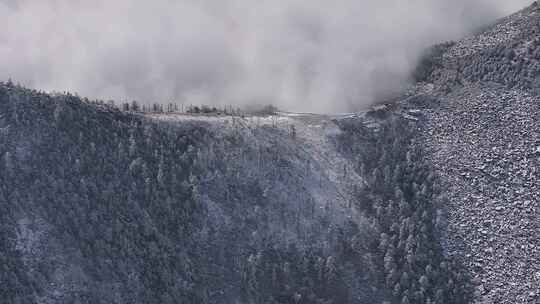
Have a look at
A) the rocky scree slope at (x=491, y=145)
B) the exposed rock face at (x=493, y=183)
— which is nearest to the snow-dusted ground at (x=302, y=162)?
the rocky scree slope at (x=491, y=145)

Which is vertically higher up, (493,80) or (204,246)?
(493,80)

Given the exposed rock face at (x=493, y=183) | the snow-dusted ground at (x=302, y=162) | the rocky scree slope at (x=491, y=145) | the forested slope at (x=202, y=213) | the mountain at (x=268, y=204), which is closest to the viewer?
the forested slope at (x=202, y=213)

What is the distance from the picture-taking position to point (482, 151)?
138375 mm

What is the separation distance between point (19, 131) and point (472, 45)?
8247 cm

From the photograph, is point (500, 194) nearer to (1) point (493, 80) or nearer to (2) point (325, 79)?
(1) point (493, 80)

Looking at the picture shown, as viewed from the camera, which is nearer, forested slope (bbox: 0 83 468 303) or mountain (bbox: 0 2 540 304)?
forested slope (bbox: 0 83 468 303)

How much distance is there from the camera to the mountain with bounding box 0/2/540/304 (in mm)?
115062

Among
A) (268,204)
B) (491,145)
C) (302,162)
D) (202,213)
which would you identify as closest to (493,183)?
(491,145)

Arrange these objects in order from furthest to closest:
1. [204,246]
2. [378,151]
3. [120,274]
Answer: [378,151] → [204,246] → [120,274]

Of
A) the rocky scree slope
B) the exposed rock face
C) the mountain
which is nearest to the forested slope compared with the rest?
the mountain

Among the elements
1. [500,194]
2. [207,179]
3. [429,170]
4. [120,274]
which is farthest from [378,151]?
[120,274]

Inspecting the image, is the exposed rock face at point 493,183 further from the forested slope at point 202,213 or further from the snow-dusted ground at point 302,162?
the snow-dusted ground at point 302,162

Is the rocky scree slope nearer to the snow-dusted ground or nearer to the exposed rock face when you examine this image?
the exposed rock face

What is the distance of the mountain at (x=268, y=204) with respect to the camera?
11506cm
